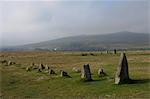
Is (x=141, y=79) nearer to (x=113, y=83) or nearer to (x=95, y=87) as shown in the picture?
(x=113, y=83)

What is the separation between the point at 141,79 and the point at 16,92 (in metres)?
10.5

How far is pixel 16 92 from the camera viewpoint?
25.4m

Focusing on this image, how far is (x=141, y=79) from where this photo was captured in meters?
27.4

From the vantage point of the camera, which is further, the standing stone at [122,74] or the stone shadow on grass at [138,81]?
the standing stone at [122,74]

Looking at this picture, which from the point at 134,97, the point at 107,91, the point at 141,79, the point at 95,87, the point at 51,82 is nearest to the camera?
the point at 134,97

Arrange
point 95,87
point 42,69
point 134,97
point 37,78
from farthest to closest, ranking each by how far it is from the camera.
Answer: point 42,69 → point 37,78 → point 95,87 → point 134,97

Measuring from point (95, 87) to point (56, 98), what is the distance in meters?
4.37

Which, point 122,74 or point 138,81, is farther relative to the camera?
point 122,74

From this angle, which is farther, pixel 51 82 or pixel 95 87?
pixel 51 82

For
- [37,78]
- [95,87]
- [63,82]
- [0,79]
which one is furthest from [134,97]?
[0,79]

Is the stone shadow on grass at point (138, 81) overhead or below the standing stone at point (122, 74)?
below

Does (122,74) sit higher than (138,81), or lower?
higher

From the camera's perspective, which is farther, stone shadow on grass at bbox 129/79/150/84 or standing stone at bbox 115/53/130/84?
standing stone at bbox 115/53/130/84

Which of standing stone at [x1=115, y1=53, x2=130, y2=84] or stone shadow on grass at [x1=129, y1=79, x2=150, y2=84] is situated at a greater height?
standing stone at [x1=115, y1=53, x2=130, y2=84]
